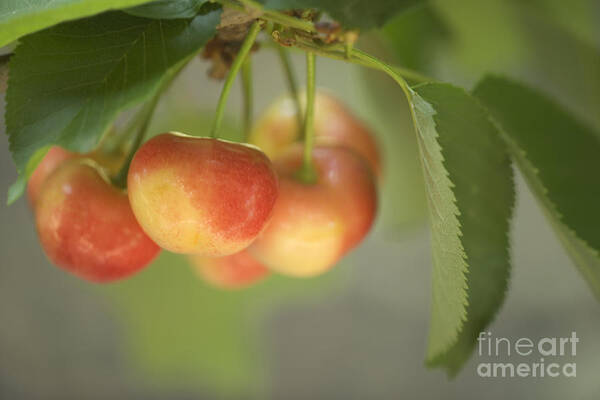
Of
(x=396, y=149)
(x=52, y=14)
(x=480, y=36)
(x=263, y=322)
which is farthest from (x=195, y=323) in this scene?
(x=52, y=14)

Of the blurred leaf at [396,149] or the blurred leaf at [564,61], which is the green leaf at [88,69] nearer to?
the blurred leaf at [396,149]

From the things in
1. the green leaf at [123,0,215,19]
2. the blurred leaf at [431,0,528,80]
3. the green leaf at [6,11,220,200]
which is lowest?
the green leaf at [6,11,220,200]

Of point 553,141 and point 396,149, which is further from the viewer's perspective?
point 396,149

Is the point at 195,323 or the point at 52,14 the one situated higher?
the point at 52,14

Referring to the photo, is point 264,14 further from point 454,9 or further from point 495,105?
point 454,9

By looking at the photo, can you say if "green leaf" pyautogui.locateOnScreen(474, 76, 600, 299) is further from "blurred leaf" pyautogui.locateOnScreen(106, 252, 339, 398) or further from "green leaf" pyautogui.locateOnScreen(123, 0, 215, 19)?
"blurred leaf" pyautogui.locateOnScreen(106, 252, 339, 398)

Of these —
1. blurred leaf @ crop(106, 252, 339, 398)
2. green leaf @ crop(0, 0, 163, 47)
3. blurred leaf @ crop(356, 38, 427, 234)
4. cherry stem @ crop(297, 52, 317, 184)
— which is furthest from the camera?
blurred leaf @ crop(106, 252, 339, 398)

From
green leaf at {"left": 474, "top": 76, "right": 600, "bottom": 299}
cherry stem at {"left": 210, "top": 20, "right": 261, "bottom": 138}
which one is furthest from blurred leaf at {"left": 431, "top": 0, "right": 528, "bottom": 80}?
cherry stem at {"left": 210, "top": 20, "right": 261, "bottom": 138}

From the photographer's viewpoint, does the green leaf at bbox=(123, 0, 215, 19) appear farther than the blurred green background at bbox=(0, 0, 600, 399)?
No

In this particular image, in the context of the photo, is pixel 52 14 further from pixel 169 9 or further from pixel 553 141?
pixel 553 141
